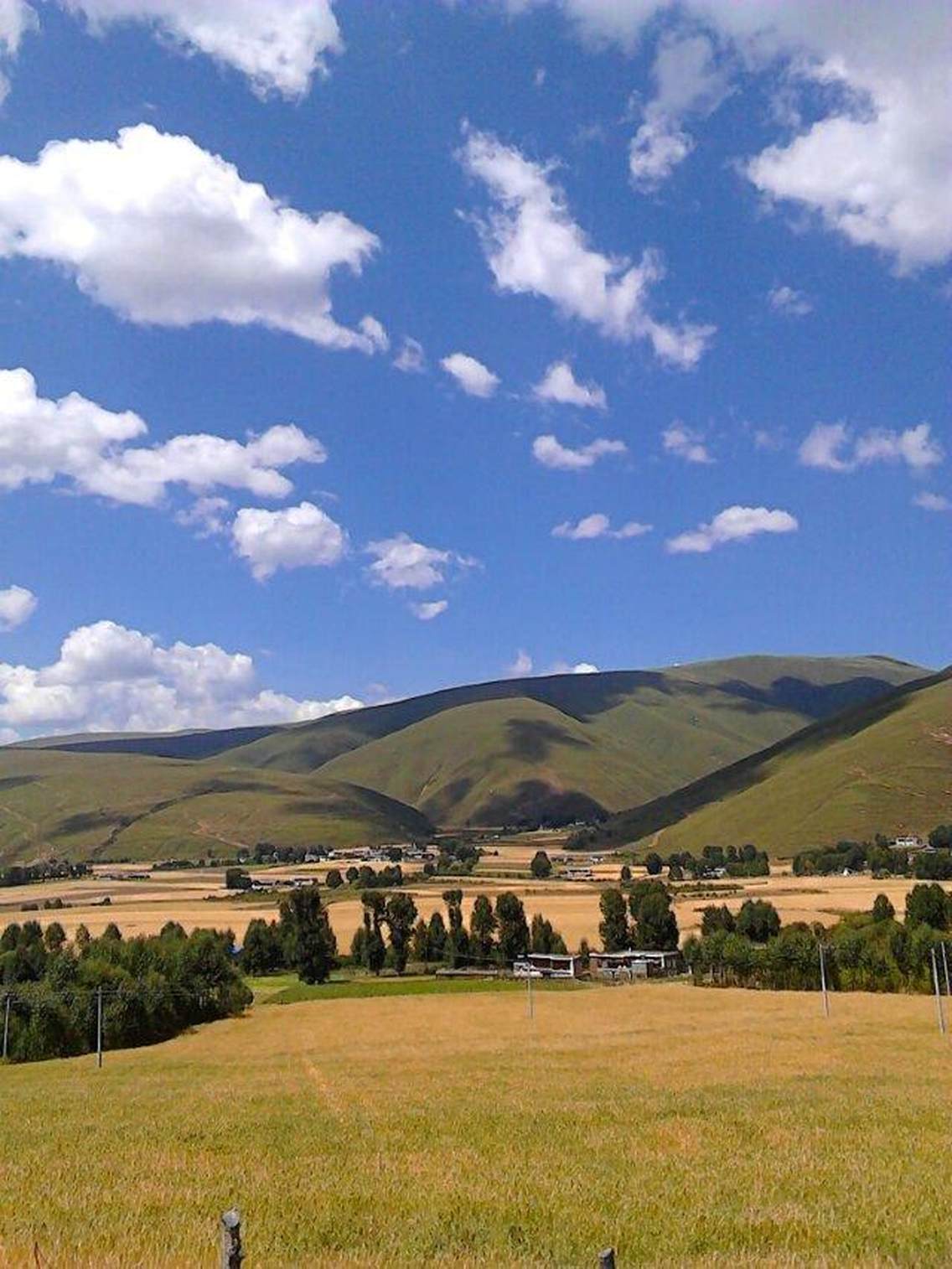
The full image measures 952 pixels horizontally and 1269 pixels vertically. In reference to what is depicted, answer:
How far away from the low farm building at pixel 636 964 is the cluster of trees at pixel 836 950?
6.65m

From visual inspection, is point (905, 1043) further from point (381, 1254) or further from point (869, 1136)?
point (381, 1254)

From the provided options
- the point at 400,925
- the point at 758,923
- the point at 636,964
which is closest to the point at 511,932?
the point at 400,925

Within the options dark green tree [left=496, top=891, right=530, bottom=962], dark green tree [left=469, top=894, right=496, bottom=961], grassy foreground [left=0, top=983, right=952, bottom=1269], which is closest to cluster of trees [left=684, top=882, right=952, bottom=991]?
dark green tree [left=496, top=891, right=530, bottom=962]

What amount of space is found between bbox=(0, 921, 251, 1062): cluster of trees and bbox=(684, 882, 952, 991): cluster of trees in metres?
58.6

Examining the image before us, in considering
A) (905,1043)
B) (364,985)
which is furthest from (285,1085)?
(364,985)

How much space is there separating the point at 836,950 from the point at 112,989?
78100mm

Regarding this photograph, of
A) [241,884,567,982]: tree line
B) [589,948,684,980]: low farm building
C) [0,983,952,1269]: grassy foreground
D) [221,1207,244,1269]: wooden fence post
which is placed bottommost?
[589,948,684,980]: low farm building

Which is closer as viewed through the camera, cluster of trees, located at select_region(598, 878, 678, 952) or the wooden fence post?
the wooden fence post

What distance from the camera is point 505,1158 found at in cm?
2731

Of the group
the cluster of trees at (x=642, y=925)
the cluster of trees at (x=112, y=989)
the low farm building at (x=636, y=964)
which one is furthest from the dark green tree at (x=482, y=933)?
the cluster of trees at (x=112, y=989)

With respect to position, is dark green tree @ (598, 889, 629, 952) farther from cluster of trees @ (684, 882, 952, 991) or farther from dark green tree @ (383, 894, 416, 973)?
dark green tree @ (383, 894, 416, 973)

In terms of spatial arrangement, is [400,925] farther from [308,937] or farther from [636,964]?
[636,964]

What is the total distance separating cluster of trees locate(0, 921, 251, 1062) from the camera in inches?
3730

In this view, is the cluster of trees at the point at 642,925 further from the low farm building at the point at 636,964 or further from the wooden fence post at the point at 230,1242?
the wooden fence post at the point at 230,1242
